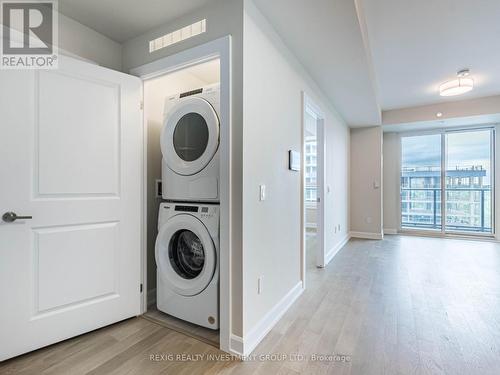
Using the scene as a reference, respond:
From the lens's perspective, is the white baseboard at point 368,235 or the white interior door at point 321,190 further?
the white baseboard at point 368,235

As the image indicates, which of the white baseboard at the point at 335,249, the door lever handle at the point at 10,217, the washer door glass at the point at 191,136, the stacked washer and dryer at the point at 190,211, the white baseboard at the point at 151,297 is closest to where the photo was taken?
the door lever handle at the point at 10,217

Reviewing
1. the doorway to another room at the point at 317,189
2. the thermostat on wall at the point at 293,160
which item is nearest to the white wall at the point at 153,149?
the thermostat on wall at the point at 293,160

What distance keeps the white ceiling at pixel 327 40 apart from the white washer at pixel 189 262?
4.83ft

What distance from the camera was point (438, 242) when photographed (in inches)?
197

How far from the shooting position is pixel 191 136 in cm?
209

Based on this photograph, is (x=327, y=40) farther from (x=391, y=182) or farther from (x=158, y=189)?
(x=391, y=182)

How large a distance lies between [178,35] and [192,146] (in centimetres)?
83

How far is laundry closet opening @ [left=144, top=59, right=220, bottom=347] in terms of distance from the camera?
1.88 metres

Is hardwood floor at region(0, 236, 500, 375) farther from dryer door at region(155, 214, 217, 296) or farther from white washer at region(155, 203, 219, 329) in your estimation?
dryer door at region(155, 214, 217, 296)

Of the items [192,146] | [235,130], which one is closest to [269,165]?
[235,130]

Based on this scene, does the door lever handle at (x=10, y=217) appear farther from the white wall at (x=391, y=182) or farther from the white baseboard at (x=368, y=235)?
the white wall at (x=391, y=182)

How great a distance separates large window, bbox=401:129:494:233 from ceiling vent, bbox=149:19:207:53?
222 inches

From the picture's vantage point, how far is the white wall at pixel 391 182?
19.4 ft

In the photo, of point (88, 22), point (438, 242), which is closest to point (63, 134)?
point (88, 22)
